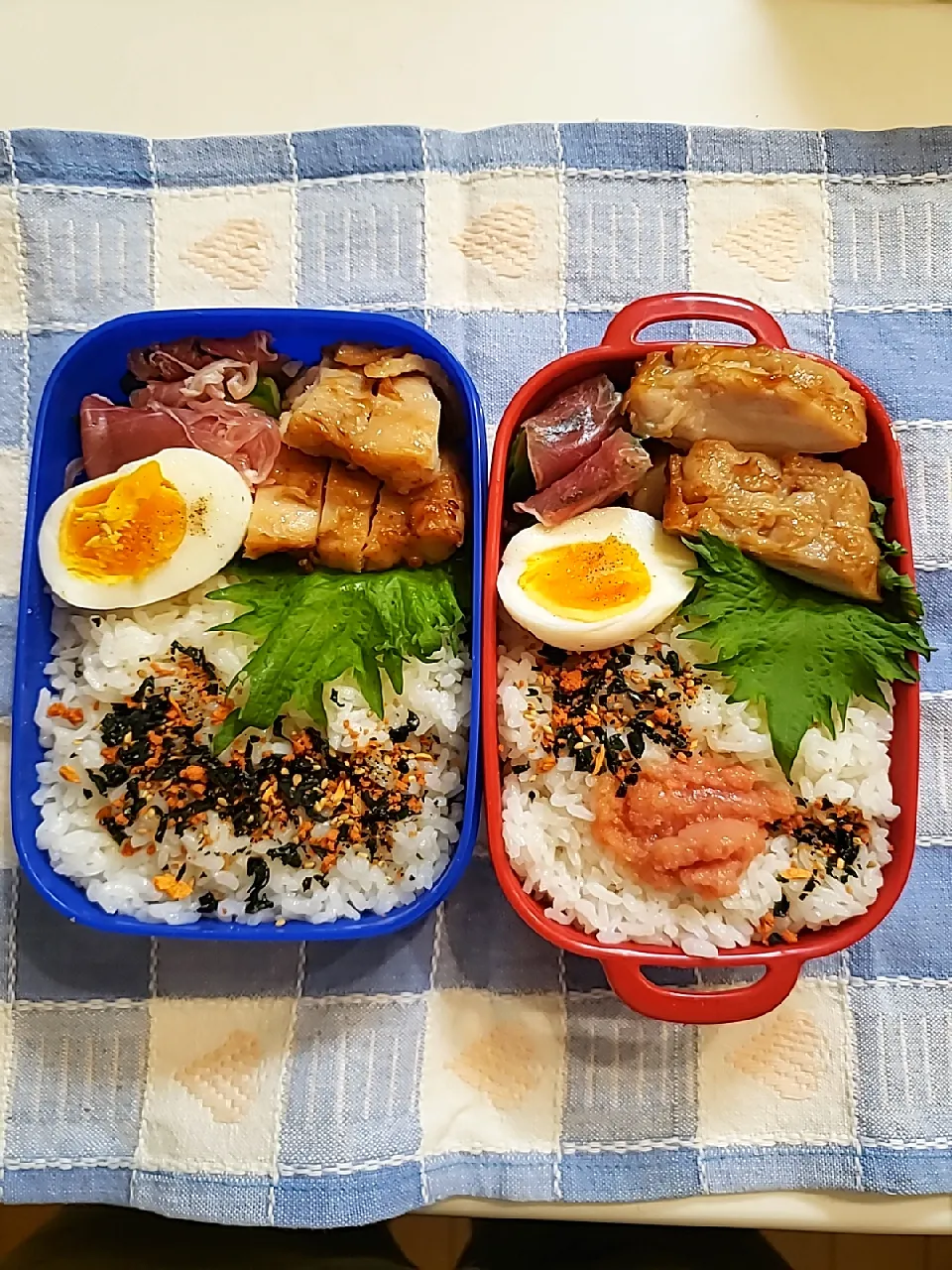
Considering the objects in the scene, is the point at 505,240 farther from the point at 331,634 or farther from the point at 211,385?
the point at 331,634

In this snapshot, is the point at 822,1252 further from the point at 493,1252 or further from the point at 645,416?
the point at 645,416

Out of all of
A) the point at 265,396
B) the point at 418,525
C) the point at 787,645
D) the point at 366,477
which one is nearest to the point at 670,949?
the point at 787,645

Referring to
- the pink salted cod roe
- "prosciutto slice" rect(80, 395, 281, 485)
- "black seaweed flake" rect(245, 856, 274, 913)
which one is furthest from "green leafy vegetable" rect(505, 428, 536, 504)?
"black seaweed flake" rect(245, 856, 274, 913)

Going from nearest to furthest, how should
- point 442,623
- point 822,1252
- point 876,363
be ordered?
1. point 442,623
2. point 876,363
3. point 822,1252

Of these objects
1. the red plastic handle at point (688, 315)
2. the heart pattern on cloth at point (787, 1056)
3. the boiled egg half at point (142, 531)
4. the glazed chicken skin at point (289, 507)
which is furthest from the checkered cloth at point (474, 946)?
the glazed chicken skin at point (289, 507)

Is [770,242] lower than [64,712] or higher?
higher

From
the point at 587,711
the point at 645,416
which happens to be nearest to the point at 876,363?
the point at 645,416
